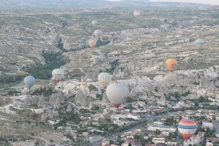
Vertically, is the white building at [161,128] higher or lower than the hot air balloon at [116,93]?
lower

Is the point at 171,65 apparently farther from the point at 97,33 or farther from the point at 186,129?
the point at 97,33

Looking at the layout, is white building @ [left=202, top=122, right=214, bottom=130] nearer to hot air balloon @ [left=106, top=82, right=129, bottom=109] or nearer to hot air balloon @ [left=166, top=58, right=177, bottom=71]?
hot air balloon @ [left=106, top=82, right=129, bottom=109]

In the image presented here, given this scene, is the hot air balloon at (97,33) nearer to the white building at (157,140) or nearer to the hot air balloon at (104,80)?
the hot air balloon at (104,80)

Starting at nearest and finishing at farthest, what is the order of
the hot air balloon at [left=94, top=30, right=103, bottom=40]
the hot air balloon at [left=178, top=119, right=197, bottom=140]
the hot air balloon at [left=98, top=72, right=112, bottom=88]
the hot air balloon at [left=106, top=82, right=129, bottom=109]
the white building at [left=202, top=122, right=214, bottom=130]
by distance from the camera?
1. the hot air balloon at [left=178, top=119, right=197, bottom=140]
2. the white building at [left=202, top=122, right=214, bottom=130]
3. the hot air balloon at [left=106, top=82, right=129, bottom=109]
4. the hot air balloon at [left=98, top=72, right=112, bottom=88]
5. the hot air balloon at [left=94, top=30, right=103, bottom=40]

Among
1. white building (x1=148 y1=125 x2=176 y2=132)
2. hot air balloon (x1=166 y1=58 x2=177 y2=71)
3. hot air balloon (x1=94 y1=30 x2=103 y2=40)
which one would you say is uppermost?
hot air balloon (x1=166 y1=58 x2=177 y2=71)

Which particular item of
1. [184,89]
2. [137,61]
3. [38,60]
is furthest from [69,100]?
[38,60]

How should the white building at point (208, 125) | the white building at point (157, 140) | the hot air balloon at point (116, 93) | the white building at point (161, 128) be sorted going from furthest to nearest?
the hot air balloon at point (116, 93) → the white building at point (208, 125) → the white building at point (161, 128) → the white building at point (157, 140)

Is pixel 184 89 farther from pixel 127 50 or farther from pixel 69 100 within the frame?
pixel 127 50

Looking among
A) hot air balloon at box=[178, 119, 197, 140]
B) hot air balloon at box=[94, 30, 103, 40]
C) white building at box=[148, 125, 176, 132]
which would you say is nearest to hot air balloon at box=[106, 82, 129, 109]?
white building at box=[148, 125, 176, 132]

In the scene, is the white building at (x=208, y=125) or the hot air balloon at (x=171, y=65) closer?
the white building at (x=208, y=125)

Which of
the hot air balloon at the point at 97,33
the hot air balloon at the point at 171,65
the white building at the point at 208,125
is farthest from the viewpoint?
the hot air balloon at the point at 97,33

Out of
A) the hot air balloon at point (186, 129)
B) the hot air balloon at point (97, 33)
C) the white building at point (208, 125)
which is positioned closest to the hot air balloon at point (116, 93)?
the white building at point (208, 125)
